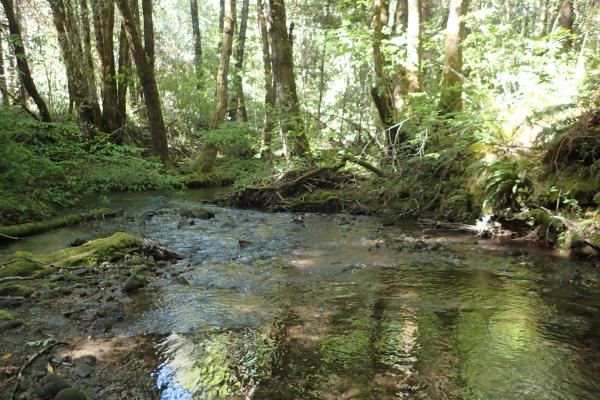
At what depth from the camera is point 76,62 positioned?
1401cm

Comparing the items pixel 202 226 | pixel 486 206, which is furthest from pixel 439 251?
pixel 202 226

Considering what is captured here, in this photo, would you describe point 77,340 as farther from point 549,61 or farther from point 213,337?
point 549,61

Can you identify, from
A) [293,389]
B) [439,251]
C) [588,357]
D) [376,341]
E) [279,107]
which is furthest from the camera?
[279,107]

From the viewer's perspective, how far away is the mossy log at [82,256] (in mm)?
4770

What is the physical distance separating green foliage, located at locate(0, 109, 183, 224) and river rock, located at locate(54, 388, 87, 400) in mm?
5571

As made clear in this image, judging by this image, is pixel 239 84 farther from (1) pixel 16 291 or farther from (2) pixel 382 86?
(1) pixel 16 291

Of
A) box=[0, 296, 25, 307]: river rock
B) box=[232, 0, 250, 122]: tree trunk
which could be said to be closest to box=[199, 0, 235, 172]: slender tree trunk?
box=[232, 0, 250, 122]: tree trunk

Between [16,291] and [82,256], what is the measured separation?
115 cm

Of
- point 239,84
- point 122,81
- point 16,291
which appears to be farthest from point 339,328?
point 239,84

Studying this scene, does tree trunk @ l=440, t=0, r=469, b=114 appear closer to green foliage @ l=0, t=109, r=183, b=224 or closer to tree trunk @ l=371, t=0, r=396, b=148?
tree trunk @ l=371, t=0, r=396, b=148

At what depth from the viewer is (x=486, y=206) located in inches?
286

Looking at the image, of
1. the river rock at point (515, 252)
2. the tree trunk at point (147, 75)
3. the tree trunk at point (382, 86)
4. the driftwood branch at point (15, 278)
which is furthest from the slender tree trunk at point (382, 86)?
the driftwood branch at point (15, 278)

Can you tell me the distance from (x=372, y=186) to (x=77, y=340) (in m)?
7.65

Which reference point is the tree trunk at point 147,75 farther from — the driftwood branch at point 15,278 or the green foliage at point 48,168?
the driftwood branch at point 15,278
